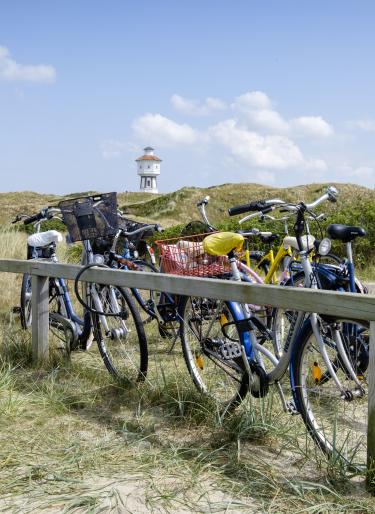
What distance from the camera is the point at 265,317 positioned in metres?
4.95

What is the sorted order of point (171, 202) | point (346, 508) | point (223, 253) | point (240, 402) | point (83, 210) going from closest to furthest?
point (346, 508) → point (240, 402) → point (223, 253) → point (83, 210) → point (171, 202)

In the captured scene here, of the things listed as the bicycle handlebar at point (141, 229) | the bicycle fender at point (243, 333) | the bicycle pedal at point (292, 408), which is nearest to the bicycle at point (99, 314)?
the bicycle handlebar at point (141, 229)

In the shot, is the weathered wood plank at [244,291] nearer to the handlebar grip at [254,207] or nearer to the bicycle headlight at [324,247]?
the handlebar grip at [254,207]

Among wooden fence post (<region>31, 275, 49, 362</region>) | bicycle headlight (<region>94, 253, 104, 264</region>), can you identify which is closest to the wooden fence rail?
wooden fence post (<region>31, 275, 49, 362</region>)

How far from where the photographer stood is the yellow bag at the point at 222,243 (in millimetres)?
3818

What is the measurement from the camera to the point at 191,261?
180 inches

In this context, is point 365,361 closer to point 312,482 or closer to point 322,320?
point 322,320

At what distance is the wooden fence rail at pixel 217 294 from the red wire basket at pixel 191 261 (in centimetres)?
61

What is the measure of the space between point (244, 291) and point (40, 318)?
210 centimetres

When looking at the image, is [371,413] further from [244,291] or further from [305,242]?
[305,242]

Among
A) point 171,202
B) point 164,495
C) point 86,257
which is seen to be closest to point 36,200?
point 171,202

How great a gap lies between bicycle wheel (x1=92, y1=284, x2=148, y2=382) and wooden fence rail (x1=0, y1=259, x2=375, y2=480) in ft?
1.05

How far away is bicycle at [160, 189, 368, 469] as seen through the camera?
10.4ft

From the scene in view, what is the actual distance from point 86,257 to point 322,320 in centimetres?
244
